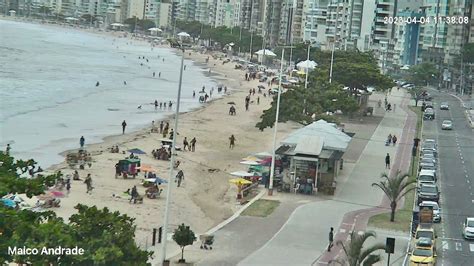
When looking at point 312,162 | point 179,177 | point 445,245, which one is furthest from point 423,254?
point 179,177

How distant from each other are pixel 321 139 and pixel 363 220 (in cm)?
607

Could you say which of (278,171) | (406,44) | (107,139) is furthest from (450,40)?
(278,171)

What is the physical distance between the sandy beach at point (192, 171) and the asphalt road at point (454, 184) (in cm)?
744

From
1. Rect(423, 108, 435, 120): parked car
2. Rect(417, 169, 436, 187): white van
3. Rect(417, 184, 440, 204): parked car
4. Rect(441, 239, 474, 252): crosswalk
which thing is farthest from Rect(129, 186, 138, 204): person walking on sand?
Rect(423, 108, 435, 120): parked car

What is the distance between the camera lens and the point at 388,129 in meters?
60.1

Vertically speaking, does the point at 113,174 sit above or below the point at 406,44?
below

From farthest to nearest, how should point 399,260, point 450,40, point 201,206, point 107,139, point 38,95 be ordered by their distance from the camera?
point 450,40, point 38,95, point 107,139, point 201,206, point 399,260

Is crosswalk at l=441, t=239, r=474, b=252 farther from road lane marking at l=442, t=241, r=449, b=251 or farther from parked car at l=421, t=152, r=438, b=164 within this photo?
parked car at l=421, t=152, r=438, b=164

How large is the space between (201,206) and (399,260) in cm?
1048

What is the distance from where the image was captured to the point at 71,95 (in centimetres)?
7038

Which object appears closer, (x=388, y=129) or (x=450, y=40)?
(x=388, y=129)

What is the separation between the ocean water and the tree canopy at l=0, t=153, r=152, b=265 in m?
25.0

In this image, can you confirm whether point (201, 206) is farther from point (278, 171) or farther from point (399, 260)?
point (399, 260)

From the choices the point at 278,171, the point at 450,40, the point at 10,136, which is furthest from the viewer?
Result: the point at 450,40
